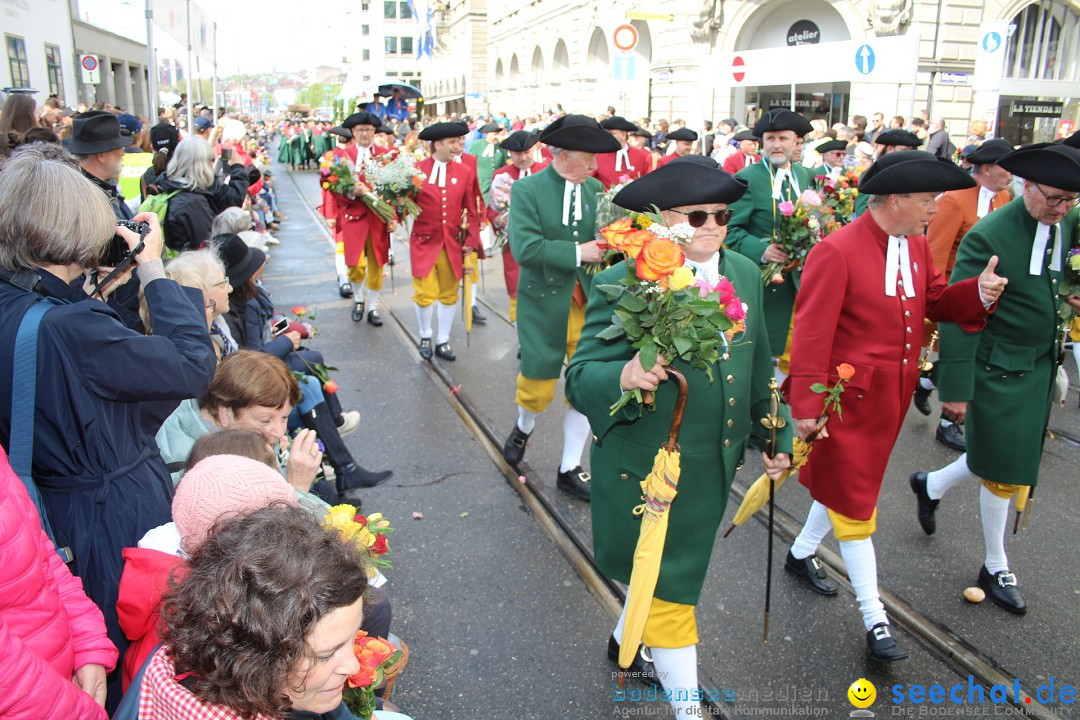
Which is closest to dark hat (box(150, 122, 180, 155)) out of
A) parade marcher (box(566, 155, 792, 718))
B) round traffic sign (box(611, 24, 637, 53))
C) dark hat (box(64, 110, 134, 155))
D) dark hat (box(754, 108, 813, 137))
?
dark hat (box(64, 110, 134, 155))

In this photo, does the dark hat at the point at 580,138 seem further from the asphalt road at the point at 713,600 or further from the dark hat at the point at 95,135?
the dark hat at the point at 95,135

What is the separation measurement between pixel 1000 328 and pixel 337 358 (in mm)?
6154

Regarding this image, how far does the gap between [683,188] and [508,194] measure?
577cm

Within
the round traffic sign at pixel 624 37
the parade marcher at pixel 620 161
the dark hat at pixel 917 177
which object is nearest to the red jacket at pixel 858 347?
the dark hat at pixel 917 177

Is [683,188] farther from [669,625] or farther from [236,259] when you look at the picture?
[236,259]

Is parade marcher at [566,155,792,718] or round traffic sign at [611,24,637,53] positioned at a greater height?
round traffic sign at [611,24,637,53]

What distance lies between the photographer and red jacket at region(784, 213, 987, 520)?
3525 millimetres

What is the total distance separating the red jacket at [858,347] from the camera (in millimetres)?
3525

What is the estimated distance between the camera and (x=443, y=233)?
318 inches

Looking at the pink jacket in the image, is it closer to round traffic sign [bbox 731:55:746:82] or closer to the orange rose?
the orange rose

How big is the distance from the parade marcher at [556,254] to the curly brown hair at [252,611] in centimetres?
339

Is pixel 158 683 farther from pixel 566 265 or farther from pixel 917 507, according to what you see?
pixel 917 507

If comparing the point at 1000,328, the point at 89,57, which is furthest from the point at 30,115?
the point at 89,57

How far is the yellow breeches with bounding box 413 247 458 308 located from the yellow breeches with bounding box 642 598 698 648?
5533 millimetres
